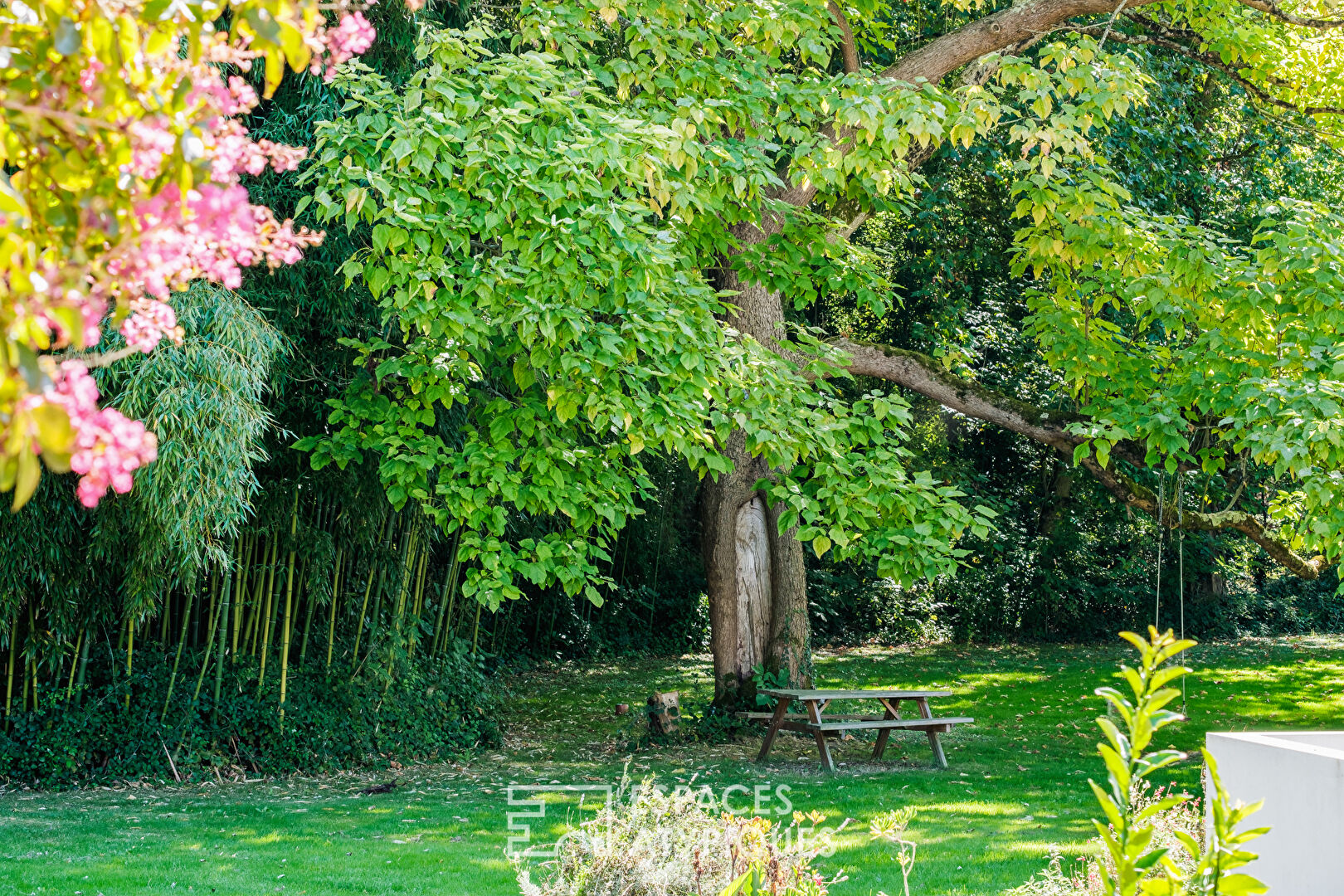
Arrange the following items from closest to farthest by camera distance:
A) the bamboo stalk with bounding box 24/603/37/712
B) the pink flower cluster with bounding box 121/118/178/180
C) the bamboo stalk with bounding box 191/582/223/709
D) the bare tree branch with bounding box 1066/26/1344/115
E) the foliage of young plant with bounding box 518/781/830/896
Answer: the pink flower cluster with bounding box 121/118/178/180
the foliage of young plant with bounding box 518/781/830/896
the bamboo stalk with bounding box 24/603/37/712
the bamboo stalk with bounding box 191/582/223/709
the bare tree branch with bounding box 1066/26/1344/115

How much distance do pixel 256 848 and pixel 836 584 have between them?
465 inches

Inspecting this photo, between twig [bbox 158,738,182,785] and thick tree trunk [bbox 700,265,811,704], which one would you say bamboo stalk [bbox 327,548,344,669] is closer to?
twig [bbox 158,738,182,785]

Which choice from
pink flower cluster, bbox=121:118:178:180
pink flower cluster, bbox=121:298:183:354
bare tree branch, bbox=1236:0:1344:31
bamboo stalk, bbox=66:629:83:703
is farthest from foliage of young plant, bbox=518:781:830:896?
bare tree branch, bbox=1236:0:1344:31

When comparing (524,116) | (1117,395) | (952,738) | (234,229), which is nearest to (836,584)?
(952,738)

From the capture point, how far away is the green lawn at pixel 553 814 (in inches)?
202

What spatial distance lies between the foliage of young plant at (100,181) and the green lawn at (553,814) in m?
4.09

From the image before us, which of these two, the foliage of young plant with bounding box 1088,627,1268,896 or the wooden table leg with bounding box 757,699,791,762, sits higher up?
the foliage of young plant with bounding box 1088,627,1268,896

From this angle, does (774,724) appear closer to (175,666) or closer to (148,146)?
(175,666)

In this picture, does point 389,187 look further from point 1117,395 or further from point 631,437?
point 1117,395

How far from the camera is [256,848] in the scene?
18.4 feet

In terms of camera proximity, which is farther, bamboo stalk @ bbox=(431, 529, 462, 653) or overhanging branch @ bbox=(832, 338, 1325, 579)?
bamboo stalk @ bbox=(431, 529, 462, 653)

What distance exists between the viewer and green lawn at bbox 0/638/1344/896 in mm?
5133

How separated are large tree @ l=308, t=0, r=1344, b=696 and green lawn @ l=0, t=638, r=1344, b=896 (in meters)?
1.35

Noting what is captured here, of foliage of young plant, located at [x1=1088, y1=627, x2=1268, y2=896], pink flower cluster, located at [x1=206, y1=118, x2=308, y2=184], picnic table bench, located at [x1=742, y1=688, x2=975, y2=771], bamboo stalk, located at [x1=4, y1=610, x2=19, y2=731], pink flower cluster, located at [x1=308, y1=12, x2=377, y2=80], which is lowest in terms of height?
picnic table bench, located at [x1=742, y1=688, x2=975, y2=771]
